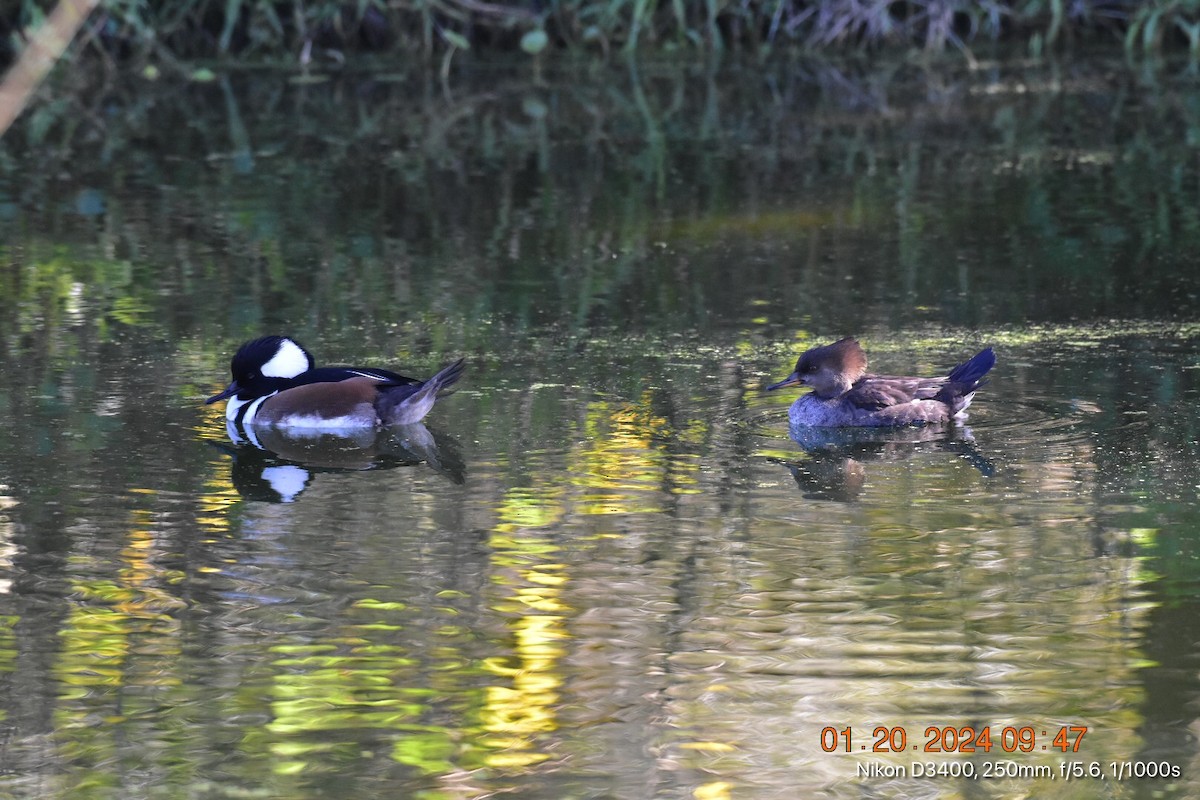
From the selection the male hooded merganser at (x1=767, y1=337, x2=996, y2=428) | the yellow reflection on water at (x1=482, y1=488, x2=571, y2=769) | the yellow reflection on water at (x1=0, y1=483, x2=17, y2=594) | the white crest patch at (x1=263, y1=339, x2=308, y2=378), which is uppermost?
the white crest patch at (x1=263, y1=339, x2=308, y2=378)

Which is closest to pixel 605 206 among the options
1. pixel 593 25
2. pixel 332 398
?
pixel 332 398

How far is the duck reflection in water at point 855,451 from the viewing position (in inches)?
246

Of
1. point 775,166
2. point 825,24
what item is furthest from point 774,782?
point 825,24

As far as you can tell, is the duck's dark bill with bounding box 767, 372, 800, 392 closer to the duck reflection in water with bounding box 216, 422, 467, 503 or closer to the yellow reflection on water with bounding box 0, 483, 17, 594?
the duck reflection in water with bounding box 216, 422, 467, 503

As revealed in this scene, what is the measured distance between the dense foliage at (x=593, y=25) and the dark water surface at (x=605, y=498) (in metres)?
6.64

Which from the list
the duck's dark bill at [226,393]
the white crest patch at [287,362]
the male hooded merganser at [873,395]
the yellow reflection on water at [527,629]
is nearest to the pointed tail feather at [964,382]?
the male hooded merganser at [873,395]

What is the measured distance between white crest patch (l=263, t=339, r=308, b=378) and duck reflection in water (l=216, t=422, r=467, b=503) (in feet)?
0.98

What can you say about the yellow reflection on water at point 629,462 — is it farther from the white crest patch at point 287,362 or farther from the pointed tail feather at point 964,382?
the white crest patch at point 287,362

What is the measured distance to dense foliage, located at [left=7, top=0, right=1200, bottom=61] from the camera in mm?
19047

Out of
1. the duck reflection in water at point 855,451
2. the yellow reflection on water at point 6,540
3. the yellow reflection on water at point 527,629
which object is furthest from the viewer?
the duck reflection in water at point 855,451

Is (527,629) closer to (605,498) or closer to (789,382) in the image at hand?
(605,498)

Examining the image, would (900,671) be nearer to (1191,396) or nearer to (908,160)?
(1191,396)

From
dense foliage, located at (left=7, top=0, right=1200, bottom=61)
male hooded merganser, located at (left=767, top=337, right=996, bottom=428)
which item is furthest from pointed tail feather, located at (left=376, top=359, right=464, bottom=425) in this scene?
dense foliage, located at (left=7, top=0, right=1200, bottom=61)

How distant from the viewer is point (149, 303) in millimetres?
9148
